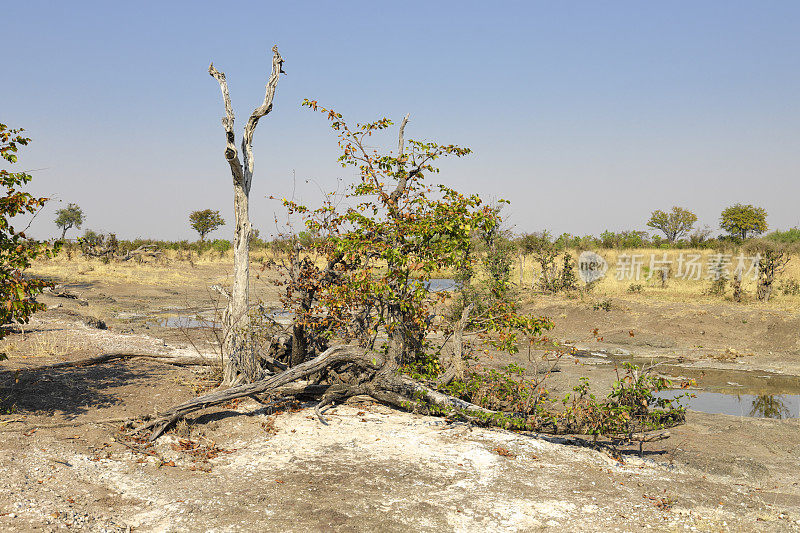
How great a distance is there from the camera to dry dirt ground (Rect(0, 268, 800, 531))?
5320 mm

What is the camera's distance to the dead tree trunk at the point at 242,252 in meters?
8.68

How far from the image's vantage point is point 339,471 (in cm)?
640

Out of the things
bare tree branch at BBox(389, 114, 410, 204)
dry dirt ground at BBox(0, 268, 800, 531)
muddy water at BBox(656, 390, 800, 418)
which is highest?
bare tree branch at BBox(389, 114, 410, 204)

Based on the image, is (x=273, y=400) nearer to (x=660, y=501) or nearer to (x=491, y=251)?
(x=660, y=501)

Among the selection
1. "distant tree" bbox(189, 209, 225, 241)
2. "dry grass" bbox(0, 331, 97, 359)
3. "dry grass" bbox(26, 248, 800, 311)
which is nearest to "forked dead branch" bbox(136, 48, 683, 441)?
"dry grass" bbox(0, 331, 97, 359)

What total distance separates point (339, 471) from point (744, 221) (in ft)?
195

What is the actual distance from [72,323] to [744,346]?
17863 mm

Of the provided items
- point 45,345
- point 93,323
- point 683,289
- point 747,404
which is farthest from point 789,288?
point 45,345

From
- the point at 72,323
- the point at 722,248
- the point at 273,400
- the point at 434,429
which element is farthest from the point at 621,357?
the point at 722,248

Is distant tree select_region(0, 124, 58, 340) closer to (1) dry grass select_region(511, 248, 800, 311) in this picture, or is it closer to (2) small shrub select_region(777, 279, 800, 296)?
(1) dry grass select_region(511, 248, 800, 311)

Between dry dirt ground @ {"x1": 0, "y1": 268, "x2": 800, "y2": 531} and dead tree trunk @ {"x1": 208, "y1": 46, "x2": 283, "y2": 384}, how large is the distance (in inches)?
24.0

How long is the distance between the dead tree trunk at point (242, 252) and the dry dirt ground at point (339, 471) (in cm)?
61

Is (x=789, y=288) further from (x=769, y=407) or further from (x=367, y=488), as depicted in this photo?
(x=367, y=488)

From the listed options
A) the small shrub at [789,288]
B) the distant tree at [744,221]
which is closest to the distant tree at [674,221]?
the distant tree at [744,221]
